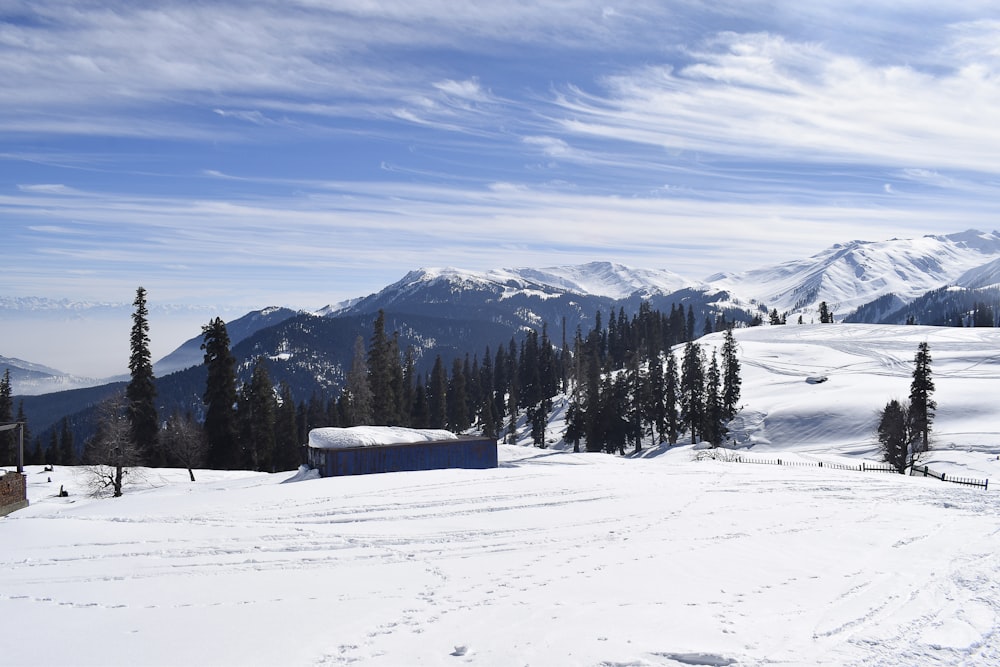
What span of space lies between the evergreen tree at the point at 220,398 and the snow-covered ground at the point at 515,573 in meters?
19.1

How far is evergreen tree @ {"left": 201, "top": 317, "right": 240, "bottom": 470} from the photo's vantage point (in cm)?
5109

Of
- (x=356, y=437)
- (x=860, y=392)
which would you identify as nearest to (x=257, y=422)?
(x=356, y=437)

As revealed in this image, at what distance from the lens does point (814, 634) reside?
1267cm

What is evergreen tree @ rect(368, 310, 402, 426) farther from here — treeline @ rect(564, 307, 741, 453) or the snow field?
the snow field

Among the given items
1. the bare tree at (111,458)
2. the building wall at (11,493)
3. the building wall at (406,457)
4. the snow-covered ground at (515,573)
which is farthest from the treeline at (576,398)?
the building wall at (11,493)

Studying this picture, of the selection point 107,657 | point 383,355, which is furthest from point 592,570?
point 383,355

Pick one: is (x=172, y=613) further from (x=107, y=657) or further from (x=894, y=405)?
(x=894, y=405)

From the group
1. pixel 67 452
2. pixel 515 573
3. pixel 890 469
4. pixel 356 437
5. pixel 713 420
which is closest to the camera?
pixel 515 573

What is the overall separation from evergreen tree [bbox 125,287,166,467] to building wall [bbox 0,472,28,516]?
22417 mm

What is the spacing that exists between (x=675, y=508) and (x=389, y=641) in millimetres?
16354

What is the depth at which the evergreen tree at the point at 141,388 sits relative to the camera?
49.6m

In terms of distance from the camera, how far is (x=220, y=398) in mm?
51469

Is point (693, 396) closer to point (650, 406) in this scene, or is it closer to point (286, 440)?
point (650, 406)

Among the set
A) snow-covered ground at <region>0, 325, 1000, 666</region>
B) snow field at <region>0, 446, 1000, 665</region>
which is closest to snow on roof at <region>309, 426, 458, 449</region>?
snow-covered ground at <region>0, 325, 1000, 666</region>
